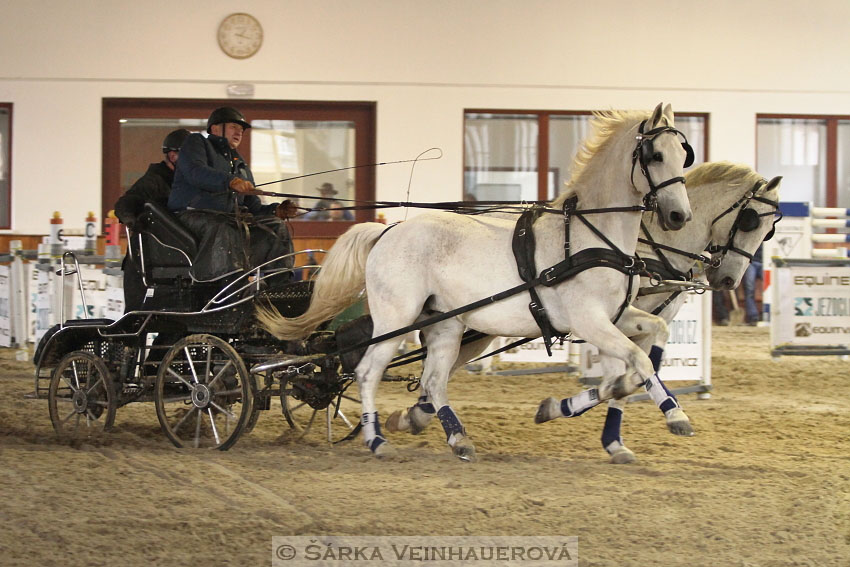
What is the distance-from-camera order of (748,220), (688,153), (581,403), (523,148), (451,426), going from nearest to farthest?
1. (688,153)
2. (581,403)
3. (451,426)
4. (748,220)
5. (523,148)

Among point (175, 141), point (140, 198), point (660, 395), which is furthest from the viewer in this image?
point (175, 141)

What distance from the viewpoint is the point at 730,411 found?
7426 millimetres

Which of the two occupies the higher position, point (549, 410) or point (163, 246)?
point (163, 246)

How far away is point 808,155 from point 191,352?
10980 mm

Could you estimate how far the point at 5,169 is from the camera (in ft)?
41.4

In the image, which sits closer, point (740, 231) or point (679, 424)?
point (679, 424)

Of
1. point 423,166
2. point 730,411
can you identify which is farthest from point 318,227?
point 730,411

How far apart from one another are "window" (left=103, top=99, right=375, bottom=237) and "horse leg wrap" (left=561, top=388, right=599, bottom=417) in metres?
7.75

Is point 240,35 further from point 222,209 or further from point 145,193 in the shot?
point 222,209

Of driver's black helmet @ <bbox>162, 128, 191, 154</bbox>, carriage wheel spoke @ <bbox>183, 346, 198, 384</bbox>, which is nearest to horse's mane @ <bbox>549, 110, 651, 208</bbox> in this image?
carriage wheel spoke @ <bbox>183, 346, 198, 384</bbox>

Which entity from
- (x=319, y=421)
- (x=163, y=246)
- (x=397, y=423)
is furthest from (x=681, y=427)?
(x=163, y=246)

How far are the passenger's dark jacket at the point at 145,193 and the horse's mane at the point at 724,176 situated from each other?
3.35 m

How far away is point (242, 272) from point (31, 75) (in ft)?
26.4

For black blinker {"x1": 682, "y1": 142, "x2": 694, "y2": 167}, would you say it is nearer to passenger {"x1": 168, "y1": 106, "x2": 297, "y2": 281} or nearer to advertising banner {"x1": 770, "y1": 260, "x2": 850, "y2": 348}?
passenger {"x1": 168, "y1": 106, "x2": 297, "y2": 281}
